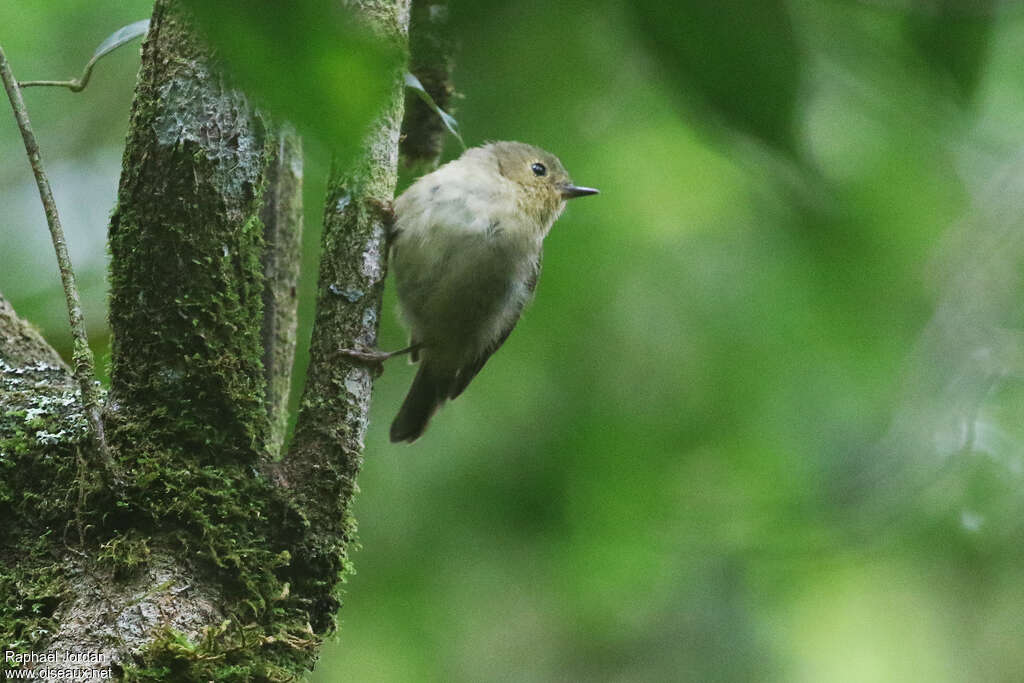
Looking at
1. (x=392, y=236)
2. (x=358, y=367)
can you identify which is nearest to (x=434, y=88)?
(x=392, y=236)

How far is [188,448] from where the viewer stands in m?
2.44

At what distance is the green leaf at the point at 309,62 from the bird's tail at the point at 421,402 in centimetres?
417

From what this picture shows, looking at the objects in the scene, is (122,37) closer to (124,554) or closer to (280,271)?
(280,271)

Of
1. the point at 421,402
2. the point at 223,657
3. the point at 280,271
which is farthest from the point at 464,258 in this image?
the point at 223,657

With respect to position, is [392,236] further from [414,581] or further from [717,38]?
[717,38]

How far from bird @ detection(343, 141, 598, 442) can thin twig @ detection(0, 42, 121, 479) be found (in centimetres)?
179

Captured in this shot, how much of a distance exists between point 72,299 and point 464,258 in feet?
7.06

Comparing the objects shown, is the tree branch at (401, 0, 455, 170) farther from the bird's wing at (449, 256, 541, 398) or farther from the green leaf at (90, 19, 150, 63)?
the green leaf at (90, 19, 150, 63)

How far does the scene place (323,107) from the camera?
0.53m

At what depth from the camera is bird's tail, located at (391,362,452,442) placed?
4.72 meters

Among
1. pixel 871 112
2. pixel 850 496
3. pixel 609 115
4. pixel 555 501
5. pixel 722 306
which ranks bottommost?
pixel 555 501

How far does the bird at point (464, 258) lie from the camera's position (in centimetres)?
418

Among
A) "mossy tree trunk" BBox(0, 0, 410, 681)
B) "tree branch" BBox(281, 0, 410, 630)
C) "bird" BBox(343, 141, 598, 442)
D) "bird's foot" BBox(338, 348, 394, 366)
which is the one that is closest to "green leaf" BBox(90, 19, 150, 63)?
"mossy tree trunk" BBox(0, 0, 410, 681)

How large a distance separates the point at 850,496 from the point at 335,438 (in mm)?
1671
